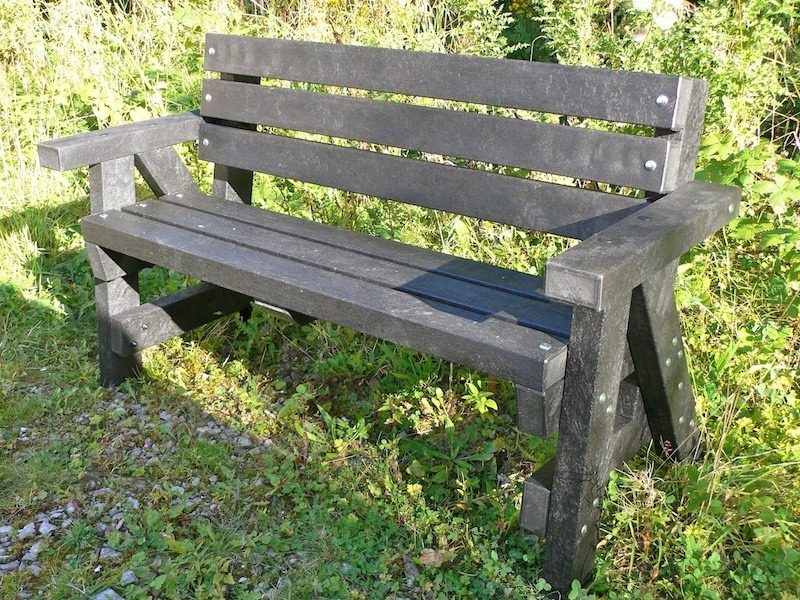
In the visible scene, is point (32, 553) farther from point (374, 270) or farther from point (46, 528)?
point (374, 270)

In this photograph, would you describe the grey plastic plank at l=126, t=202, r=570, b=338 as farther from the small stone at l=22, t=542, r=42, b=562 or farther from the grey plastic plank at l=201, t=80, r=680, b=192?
the small stone at l=22, t=542, r=42, b=562

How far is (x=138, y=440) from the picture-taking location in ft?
9.31

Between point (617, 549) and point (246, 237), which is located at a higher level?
point (246, 237)

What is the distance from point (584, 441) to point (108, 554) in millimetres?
1303

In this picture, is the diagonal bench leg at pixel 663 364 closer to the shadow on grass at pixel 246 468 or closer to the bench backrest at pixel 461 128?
the bench backrest at pixel 461 128

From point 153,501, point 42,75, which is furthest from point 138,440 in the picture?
point 42,75

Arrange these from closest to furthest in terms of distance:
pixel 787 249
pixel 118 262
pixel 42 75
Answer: pixel 787 249, pixel 118 262, pixel 42 75

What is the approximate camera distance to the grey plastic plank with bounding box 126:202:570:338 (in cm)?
215

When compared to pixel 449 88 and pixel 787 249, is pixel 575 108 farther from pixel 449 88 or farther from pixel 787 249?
pixel 787 249

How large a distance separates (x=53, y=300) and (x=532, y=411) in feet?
7.99

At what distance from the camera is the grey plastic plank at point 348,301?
194 cm

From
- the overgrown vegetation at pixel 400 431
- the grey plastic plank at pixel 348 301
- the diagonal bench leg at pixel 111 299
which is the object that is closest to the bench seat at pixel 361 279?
the grey plastic plank at pixel 348 301

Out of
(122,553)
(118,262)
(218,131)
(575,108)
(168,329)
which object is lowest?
(122,553)

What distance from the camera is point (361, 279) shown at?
93.4 inches
